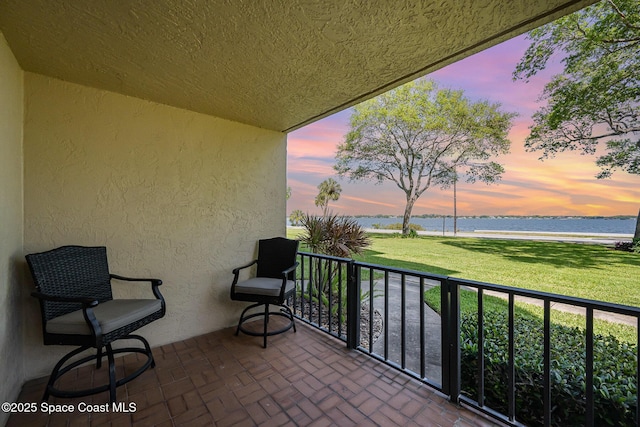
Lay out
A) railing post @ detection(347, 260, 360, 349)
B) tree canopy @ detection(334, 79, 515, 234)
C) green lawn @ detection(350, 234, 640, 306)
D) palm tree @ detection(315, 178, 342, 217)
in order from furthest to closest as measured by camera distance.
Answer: tree canopy @ detection(334, 79, 515, 234), palm tree @ detection(315, 178, 342, 217), green lawn @ detection(350, 234, 640, 306), railing post @ detection(347, 260, 360, 349)

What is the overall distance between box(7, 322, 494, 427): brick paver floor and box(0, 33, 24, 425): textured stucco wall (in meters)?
0.31

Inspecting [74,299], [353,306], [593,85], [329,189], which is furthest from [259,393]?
[329,189]

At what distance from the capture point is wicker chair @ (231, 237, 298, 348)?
2.58m

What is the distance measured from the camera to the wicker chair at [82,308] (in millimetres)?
1673

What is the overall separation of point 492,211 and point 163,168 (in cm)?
1803

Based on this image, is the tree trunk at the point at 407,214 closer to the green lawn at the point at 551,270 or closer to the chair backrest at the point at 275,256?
the green lawn at the point at 551,270

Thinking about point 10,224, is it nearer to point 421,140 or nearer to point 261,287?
point 261,287

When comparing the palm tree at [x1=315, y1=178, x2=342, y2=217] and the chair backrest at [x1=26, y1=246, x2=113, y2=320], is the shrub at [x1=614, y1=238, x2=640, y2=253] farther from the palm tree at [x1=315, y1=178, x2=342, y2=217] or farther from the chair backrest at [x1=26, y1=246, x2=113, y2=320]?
the chair backrest at [x1=26, y1=246, x2=113, y2=320]

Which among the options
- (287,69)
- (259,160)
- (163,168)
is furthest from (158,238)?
(287,69)

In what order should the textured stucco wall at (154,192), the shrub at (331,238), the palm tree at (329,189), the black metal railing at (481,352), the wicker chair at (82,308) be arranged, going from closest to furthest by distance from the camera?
the black metal railing at (481,352), the wicker chair at (82,308), the textured stucco wall at (154,192), the shrub at (331,238), the palm tree at (329,189)

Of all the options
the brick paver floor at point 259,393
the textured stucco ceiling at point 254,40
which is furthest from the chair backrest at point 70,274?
the textured stucco ceiling at point 254,40

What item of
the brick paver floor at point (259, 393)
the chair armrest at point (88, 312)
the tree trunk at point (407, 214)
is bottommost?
the brick paver floor at point (259, 393)

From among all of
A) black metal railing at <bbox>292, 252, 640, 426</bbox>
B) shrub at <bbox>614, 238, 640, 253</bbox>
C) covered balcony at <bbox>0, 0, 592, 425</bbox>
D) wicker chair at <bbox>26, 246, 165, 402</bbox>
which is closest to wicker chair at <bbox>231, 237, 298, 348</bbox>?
covered balcony at <bbox>0, 0, 592, 425</bbox>

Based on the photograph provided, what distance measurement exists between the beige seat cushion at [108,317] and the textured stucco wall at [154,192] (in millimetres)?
510
